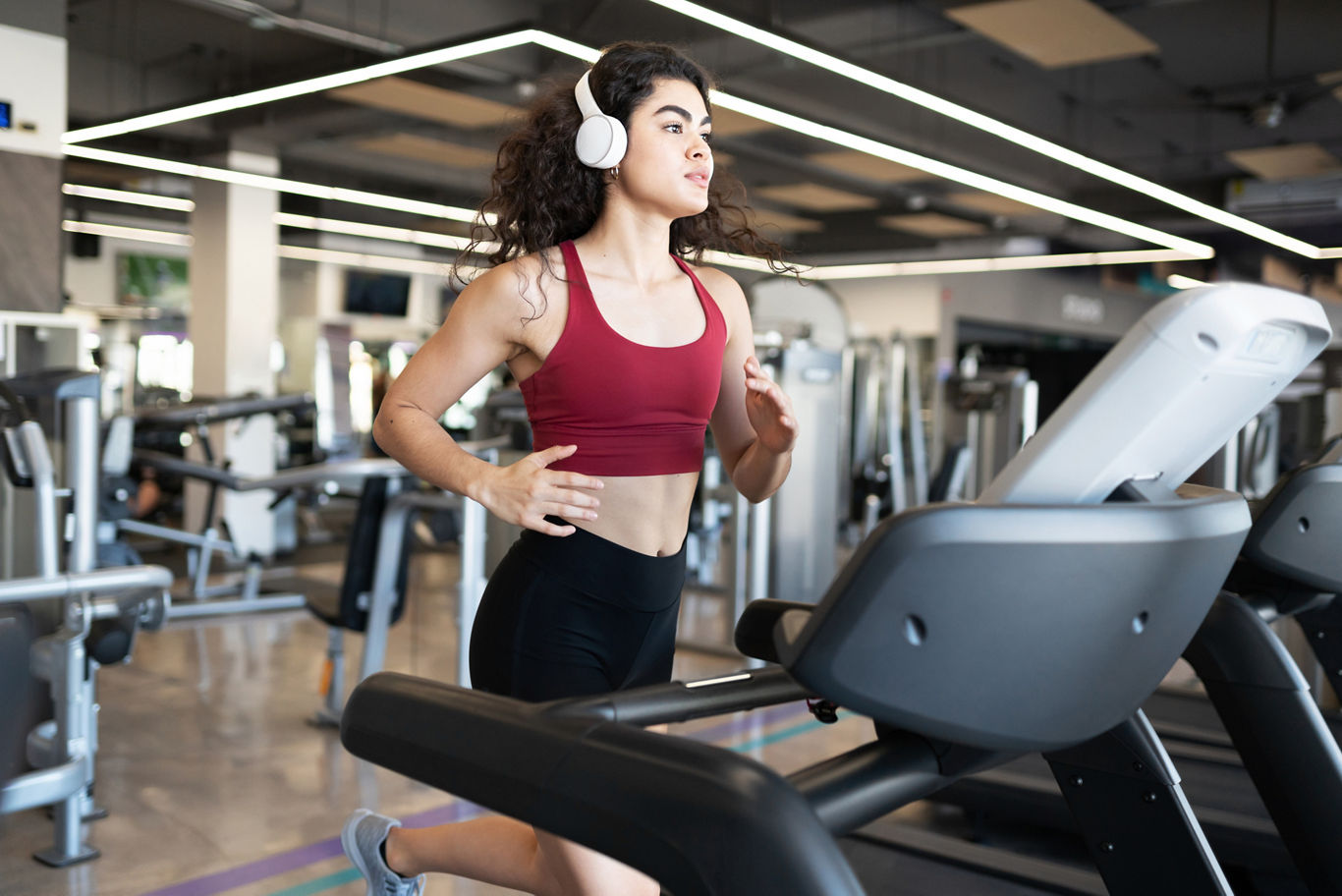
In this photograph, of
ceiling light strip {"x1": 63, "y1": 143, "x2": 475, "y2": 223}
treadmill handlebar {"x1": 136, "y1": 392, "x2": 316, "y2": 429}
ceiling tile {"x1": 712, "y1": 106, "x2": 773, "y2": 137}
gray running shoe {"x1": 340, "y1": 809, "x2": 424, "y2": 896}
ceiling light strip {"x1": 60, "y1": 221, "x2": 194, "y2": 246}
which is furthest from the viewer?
ceiling light strip {"x1": 60, "y1": 221, "x2": 194, "y2": 246}

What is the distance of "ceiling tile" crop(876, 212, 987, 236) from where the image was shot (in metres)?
12.0

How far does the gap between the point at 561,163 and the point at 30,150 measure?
4.29 metres

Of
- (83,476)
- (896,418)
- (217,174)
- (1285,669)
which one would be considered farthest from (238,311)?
(1285,669)

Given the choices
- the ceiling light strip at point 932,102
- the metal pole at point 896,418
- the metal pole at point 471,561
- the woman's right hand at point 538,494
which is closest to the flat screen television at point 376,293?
the metal pole at point 896,418

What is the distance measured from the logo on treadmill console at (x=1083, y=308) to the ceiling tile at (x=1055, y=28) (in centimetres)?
1064

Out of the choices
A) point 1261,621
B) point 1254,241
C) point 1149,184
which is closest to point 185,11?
point 1149,184

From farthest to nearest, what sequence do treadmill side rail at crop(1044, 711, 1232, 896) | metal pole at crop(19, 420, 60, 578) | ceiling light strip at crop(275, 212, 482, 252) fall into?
ceiling light strip at crop(275, 212, 482, 252) → metal pole at crop(19, 420, 60, 578) → treadmill side rail at crop(1044, 711, 1232, 896)

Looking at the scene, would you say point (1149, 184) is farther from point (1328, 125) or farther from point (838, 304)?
point (1328, 125)

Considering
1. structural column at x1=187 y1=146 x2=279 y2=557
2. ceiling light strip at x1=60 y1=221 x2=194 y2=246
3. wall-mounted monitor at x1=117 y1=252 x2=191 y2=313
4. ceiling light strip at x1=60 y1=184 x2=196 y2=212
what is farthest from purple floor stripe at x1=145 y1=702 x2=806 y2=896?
wall-mounted monitor at x1=117 y1=252 x2=191 y2=313

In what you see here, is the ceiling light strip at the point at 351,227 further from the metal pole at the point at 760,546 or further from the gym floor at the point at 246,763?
the metal pole at the point at 760,546

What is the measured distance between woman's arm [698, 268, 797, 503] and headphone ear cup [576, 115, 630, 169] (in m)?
0.27

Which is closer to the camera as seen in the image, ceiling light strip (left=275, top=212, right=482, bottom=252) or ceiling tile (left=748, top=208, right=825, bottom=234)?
ceiling light strip (left=275, top=212, right=482, bottom=252)

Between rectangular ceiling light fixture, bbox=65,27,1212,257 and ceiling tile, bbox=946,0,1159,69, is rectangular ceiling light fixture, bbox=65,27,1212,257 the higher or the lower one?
the lower one

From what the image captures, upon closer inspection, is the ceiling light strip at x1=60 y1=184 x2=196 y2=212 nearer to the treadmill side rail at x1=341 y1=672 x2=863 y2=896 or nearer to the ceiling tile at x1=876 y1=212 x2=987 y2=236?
the ceiling tile at x1=876 y1=212 x2=987 y2=236
